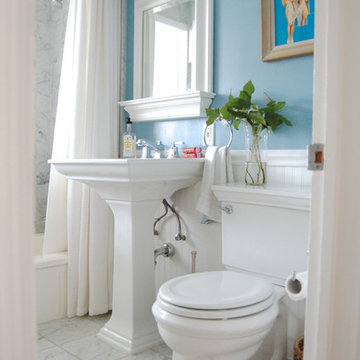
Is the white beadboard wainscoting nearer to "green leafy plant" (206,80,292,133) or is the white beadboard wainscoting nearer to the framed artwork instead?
"green leafy plant" (206,80,292,133)

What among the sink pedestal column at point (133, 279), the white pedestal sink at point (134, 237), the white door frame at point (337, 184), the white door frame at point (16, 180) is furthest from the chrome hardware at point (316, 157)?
the sink pedestal column at point (133, 279)

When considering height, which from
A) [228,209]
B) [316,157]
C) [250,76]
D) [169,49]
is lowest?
[228,209]

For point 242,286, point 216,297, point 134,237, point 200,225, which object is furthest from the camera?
point 200,225

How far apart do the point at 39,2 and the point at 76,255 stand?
188cm

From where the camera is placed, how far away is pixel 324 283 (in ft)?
2.77

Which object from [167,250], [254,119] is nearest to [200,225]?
[167,250]

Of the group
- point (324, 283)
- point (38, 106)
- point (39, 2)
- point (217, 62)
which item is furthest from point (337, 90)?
point (39, 2)

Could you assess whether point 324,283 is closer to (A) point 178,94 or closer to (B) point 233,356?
(B) point 233,356

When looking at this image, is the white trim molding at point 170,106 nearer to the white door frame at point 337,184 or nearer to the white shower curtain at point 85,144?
the white shower curtain at point 85,144

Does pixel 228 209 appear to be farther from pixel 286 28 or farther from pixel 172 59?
pixel 172 59

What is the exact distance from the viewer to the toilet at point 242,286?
1.30 meters

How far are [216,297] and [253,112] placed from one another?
854 mm

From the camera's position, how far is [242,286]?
4.79 ft

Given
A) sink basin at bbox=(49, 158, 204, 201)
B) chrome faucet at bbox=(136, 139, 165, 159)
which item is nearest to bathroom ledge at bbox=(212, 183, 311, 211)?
sink basin at bbox=(49, 158, 204, 201)
